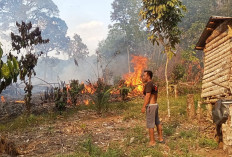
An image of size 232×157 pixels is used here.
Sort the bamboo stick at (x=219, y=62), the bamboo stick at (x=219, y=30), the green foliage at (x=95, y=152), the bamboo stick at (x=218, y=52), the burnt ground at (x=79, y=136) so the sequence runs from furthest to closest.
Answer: the bamboo stick at (x=219, y=30), the bamboo stick at (x=218, y=52), the bamboo stick at (x=219, y=62), the burnt ground at (x=79, y=136), the green foliage at (x=95, y=152)

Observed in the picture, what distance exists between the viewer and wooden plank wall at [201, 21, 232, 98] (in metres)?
7.35

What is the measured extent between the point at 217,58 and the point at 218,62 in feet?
0.83

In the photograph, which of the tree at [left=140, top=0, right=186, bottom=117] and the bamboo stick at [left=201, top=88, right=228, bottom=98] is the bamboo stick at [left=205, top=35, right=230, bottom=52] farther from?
the bamboo stick at [left=201, top=88, right=228, bottom=98]

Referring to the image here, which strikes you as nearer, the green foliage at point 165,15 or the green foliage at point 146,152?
the green foliage at point 146,152

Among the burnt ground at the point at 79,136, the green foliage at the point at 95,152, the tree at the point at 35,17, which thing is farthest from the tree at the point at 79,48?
the green foliage at the point at 95,152

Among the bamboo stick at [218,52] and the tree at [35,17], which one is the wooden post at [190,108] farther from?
the tree at [35,17]

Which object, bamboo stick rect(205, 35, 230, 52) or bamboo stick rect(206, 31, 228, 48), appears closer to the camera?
bamboo stick rect(205, 35, 230, 52)

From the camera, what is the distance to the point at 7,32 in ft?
190

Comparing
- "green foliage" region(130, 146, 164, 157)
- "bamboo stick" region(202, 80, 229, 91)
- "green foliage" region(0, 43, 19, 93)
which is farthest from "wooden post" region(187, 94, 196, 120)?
"green foliage" region(0, 43, 19, 93)

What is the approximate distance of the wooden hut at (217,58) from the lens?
7285mm

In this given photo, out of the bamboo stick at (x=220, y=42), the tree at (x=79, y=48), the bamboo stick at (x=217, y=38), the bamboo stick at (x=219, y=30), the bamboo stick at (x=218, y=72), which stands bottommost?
the bamboo stick at (x=218, y=72)

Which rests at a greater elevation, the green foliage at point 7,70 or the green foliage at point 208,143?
the green foliage at point 7,70

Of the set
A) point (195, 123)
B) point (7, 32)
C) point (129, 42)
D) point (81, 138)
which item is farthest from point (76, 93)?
point (7, 32)

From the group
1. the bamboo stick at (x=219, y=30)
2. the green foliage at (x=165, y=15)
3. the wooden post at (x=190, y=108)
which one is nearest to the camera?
the bamboo stick at (x=219, y=30)
